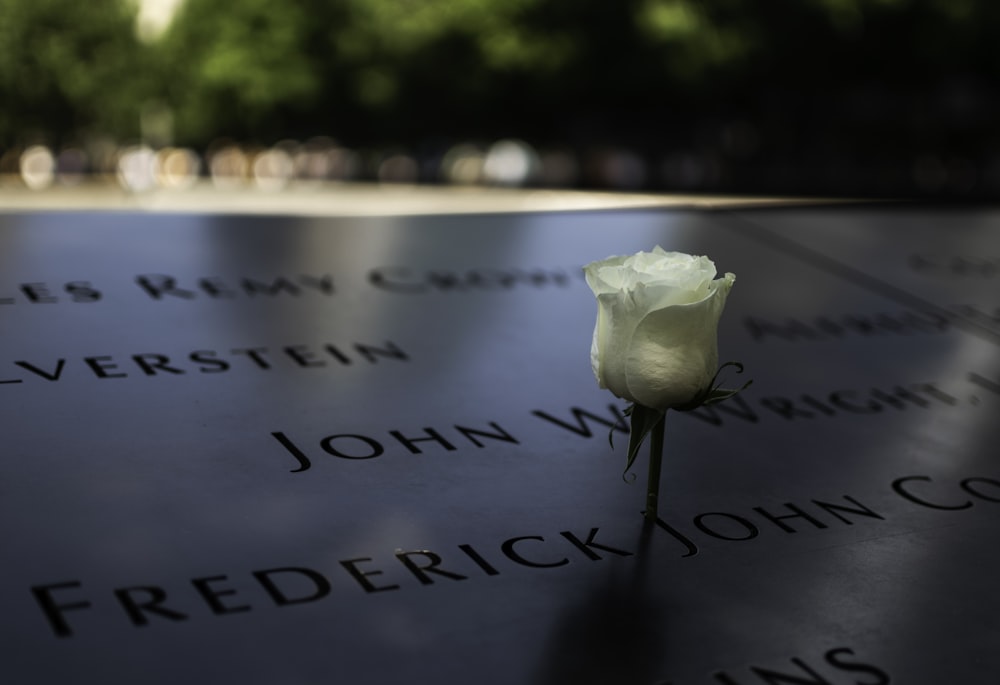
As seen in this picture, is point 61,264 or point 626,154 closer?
point 61,264

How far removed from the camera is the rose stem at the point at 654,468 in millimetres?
3207

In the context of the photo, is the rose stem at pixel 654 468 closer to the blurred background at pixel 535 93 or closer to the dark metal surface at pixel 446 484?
the dark metal surface at pixel 446 484

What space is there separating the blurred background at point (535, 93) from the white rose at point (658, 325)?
16.7 m

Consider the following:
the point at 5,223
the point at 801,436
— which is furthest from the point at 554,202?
the point at 801,436

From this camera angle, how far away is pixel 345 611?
2.93 m

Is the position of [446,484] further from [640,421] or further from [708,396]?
[708,396]

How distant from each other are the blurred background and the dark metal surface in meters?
14.0

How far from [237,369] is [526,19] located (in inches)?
821

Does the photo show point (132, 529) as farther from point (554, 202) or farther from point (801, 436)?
point (554, 202)

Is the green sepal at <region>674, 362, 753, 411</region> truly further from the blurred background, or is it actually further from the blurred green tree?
the blurred green tree

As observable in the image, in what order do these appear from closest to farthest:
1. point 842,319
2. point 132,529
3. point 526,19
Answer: point 132,529
point 842,319
point 526,19

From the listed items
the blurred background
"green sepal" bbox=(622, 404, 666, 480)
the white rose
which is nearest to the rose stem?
"green sepal" bbox=(622, 404, 666, 480)

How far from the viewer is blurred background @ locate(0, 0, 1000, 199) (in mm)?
21062

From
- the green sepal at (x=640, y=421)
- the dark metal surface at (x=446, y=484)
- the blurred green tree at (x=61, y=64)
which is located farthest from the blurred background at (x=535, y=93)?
the green sepal at (x=640, y=421)
